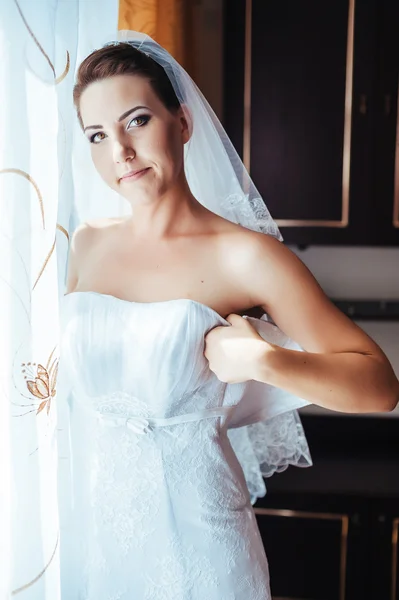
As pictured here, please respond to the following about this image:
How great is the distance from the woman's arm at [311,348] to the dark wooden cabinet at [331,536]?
1.18 m

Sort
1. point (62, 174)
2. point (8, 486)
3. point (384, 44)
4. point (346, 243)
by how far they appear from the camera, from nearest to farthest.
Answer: point (8, 486)
point (62, 174)
point (384, 44)
point (346, 243)

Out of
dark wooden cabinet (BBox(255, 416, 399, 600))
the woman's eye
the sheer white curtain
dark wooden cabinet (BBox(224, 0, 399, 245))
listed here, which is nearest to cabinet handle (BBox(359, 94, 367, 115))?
dark wooden cabinet (BBox(224, 0, 399, 245))

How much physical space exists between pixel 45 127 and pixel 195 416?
1.62ft

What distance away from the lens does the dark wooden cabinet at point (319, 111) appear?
205 centimetres

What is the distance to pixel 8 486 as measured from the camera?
31.3 inches

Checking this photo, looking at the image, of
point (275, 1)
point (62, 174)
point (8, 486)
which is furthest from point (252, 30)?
point (8, 486)

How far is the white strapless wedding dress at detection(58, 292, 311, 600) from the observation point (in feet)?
3.38

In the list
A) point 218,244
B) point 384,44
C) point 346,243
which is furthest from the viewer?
point 346,243

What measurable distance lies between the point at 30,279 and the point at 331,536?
64.2 inches

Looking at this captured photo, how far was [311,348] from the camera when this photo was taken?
102 centimetres

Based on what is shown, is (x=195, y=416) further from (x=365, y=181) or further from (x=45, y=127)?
(x=365, y=181)

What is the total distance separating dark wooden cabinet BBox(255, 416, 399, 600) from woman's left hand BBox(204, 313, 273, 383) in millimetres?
1225

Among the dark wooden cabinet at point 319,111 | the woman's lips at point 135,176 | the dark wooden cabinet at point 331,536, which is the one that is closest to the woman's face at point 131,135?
the woman's lips at point 135,176

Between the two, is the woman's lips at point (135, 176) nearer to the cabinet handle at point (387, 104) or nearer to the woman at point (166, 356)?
the woman at point (166, 356)
